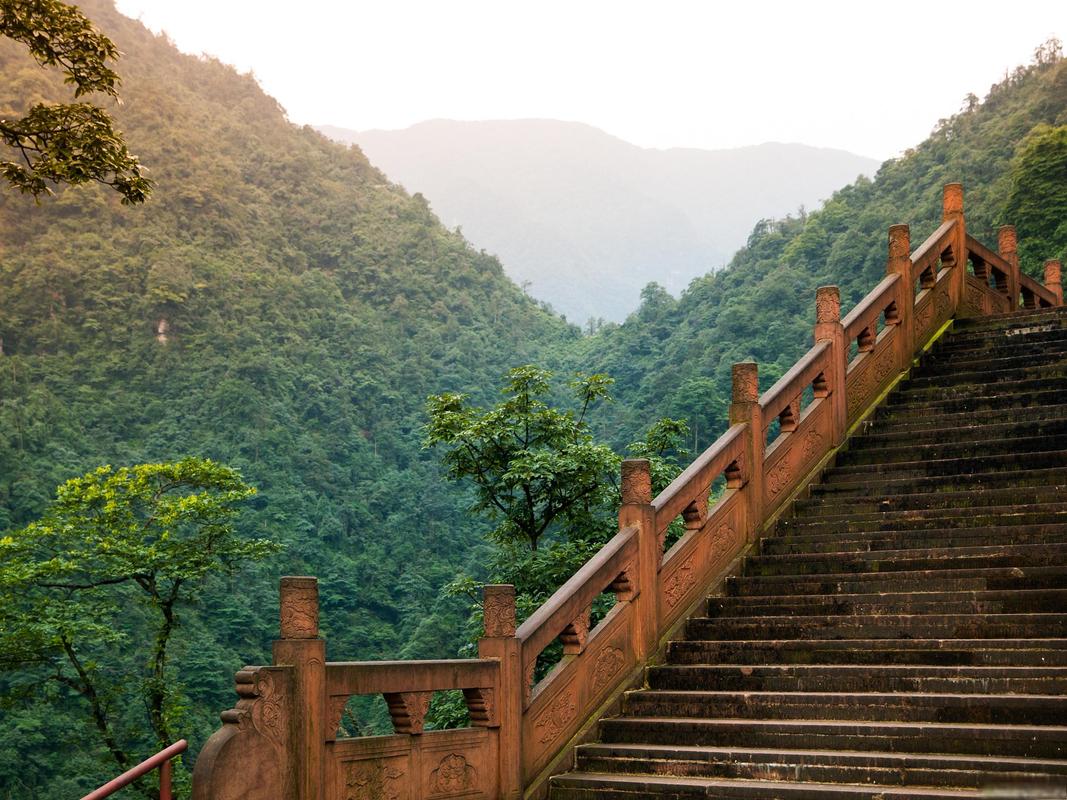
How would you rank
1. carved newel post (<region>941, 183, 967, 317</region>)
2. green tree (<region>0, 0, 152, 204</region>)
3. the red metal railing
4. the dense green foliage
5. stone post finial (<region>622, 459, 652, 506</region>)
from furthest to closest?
the dense green foliage, carved newel post (<region>941, 183, 967, 317</region>), stone post finial (<region>622, 459, 652, 506</region>), green tree (<region>0, 0, 152, 204</region>), the red metal railing

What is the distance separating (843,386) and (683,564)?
9.91 ft

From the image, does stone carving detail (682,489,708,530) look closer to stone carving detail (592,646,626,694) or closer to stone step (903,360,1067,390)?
stone carving detail (592,646,626,694)

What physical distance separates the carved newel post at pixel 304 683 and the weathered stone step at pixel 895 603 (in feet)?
12.1

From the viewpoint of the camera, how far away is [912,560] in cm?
880

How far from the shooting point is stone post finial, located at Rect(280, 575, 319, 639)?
6301 mm

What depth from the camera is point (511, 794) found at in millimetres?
7395

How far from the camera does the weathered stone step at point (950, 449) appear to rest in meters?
10.0

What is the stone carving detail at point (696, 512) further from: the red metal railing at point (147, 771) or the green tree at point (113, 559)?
the green tree at point (113, 559)

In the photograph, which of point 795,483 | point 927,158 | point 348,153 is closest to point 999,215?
point 927,158

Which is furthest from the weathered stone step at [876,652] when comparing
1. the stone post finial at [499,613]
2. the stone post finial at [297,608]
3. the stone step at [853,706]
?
the stone post finial at [297,608]

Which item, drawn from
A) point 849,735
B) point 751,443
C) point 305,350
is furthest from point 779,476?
point 305,350

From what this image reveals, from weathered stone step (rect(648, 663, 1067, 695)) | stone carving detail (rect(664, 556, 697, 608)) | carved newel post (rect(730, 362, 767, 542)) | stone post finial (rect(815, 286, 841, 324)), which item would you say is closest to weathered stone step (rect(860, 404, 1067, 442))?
stone post finial (rect(815, 286, 841, 324))

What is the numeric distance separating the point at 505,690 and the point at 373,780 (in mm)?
1121

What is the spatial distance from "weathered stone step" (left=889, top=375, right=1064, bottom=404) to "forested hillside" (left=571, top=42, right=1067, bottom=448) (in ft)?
95.7
